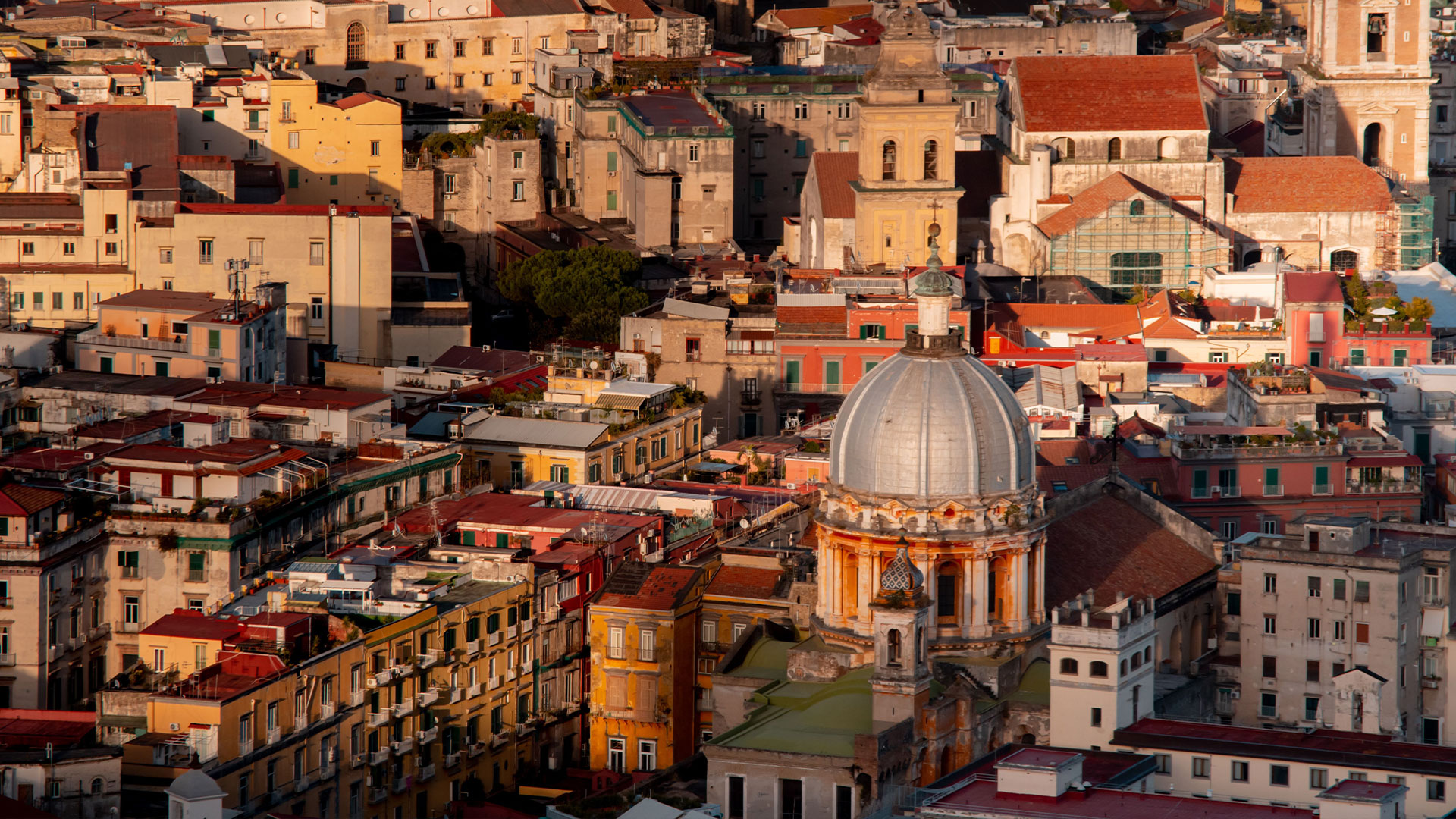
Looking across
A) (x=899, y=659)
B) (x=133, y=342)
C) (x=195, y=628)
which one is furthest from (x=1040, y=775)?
(x=133, y=342)

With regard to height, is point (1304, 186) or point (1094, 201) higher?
point (1304, 186)

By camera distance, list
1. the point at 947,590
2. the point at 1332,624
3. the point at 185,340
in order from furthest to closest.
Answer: the point at 185,340
the point at 1332,624
the point at 947,590

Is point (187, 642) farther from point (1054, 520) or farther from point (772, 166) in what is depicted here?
point (772, 166)

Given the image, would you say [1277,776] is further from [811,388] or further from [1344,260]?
[1344,260]

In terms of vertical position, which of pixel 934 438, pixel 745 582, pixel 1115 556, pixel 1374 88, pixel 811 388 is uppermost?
pixel 1374 88

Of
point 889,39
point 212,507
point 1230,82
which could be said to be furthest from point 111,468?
point 1230,82

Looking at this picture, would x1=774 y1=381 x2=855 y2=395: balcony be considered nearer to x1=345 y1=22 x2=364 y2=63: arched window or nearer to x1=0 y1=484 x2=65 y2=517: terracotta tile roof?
x1=0 y1=484 x2=65 y2=517: terracotta tile roof

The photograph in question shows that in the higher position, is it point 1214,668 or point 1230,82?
point 1230,82
